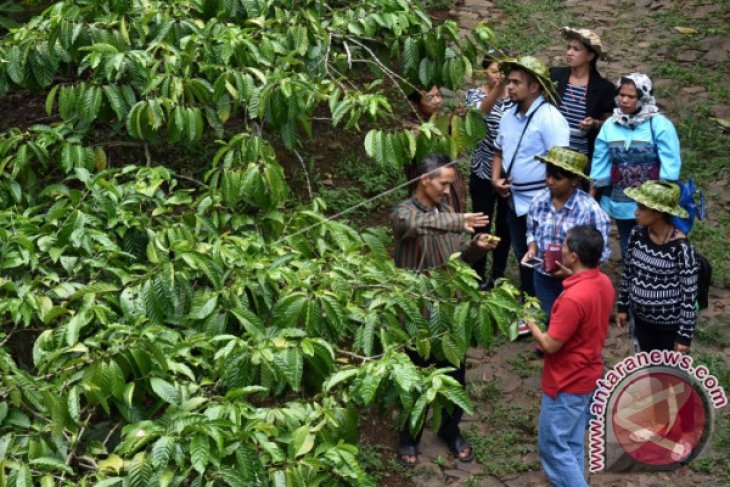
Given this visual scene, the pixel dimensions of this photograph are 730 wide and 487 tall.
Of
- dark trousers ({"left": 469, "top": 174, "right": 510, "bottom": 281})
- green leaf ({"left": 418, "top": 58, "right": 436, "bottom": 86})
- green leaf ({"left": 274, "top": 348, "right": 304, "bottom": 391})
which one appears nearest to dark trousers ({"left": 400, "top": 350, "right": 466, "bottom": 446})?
dark trousers ({"left": 469, "top": 174, "right": 510, "bottom": 281})

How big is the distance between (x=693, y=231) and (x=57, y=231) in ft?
16.7

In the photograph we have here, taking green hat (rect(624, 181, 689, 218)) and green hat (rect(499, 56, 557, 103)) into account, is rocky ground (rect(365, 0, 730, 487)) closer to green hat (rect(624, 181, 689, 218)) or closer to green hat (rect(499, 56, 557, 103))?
green hat (rect(624, 181, 689, 218))

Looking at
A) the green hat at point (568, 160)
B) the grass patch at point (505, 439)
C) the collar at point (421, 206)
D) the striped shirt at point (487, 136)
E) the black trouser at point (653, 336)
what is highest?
the green hat at point (568, 160)

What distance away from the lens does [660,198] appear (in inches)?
228

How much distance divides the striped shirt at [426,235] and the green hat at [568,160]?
2.19 feet

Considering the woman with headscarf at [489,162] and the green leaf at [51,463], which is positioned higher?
the green leaf at [51,463]

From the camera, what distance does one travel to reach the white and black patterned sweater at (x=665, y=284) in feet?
19.0

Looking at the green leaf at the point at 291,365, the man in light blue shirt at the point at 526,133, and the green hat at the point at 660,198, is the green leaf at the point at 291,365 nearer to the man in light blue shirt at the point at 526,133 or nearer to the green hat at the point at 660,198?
the green hat at the point at 660,198

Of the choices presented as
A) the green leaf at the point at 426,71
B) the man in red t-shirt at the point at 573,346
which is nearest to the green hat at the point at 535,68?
the green leaf at the point at 426,71

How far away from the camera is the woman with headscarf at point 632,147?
661cm

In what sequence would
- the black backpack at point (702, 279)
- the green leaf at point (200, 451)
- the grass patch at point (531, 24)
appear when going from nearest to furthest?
the green leaf at point (200, 451), the black backpack at point (702, 279), the grass patch at point (531, 24)

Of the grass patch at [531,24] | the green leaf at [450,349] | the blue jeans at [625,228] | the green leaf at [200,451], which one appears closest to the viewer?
the green leaf at [200,451]

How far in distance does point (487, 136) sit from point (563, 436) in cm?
243

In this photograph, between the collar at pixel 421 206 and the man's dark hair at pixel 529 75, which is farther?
the man's dark hair at pixel 529 75
